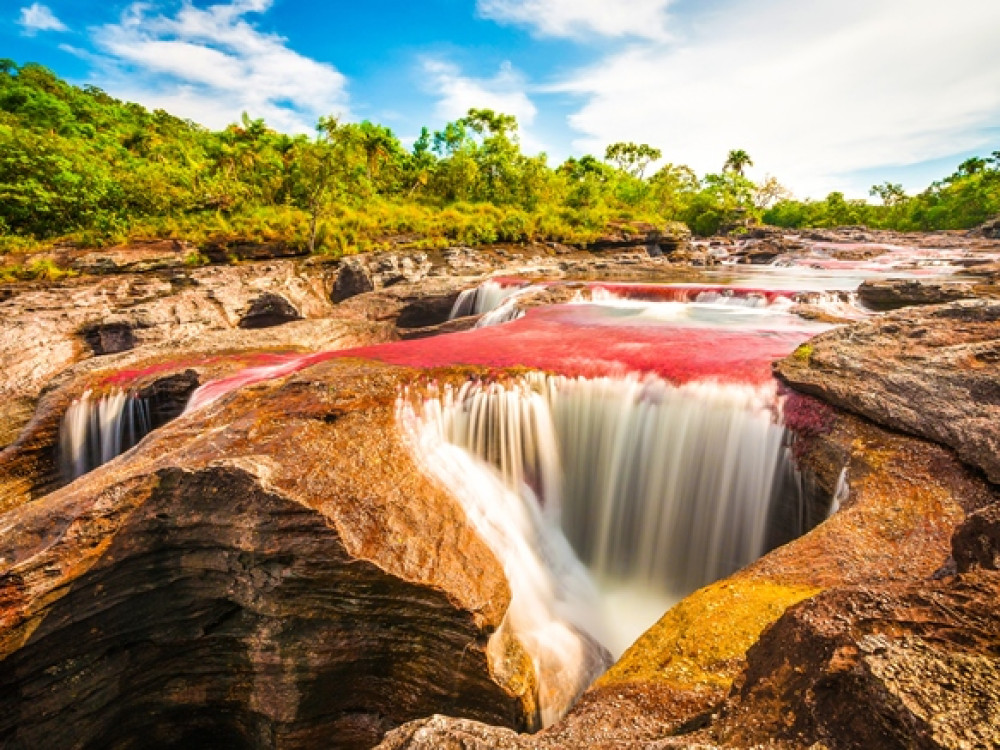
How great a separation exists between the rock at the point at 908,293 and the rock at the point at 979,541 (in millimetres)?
12164

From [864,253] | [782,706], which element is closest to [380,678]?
[782,706]

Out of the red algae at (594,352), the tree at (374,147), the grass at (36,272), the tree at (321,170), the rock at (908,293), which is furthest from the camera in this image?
the tree at (374,147)

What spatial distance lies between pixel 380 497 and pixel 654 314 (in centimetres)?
989

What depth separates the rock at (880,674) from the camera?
4.52 ft

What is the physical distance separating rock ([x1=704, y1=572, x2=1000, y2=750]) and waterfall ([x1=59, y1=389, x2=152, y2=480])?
10759 mm

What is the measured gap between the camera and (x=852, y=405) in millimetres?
5781

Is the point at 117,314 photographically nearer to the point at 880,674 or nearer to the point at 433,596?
the point at 433,596

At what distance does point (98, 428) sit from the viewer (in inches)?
360

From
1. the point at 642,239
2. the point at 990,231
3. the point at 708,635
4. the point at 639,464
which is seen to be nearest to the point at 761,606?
the point at 708,635

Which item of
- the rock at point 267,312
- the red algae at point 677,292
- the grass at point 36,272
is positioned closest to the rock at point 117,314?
the rock at point 267,312

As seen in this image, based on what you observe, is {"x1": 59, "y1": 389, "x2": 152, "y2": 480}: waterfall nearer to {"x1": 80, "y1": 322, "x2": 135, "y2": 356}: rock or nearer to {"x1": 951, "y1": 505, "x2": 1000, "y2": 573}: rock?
{"x1": 80, "y1": 322, "x2": 135, "y2": 356}: rock

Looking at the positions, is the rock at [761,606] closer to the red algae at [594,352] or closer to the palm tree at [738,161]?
the red algae at [594,352]

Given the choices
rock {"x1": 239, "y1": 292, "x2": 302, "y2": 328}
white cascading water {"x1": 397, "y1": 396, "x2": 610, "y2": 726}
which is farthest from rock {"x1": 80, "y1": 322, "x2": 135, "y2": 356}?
white cascading water {"x1": 397, "y1": 396, "x2": 610, "y2": 726}

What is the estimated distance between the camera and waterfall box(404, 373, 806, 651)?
6477 millimetres
